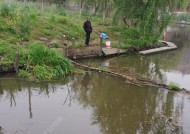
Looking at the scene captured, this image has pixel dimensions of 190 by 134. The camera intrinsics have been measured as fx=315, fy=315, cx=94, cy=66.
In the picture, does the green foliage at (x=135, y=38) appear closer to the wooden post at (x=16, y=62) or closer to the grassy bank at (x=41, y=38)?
the grassy bank at (x=41, y=38)

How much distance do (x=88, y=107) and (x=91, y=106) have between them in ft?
0.49

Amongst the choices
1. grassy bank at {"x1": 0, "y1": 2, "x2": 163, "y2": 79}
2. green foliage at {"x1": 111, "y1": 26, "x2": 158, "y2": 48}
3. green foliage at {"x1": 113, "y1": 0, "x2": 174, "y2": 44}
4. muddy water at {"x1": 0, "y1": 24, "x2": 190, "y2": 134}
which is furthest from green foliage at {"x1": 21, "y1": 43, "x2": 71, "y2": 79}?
green foliage at {"x1": 113, "y1": 0, "x2": 174, "y2": 44}

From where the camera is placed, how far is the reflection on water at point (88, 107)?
8.94 m

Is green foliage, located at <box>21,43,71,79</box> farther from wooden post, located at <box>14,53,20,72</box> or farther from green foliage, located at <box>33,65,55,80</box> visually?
wooden post, located at <box>14,53,20,72</box>

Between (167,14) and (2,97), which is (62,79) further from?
(167,14)

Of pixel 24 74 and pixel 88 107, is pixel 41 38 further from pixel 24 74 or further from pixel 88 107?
pixel 88 107

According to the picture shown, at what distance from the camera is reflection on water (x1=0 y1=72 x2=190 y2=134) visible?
894cm

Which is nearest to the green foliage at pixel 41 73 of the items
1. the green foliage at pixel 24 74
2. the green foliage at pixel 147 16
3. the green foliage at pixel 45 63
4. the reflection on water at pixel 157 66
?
the green foliage at pixel 45 63

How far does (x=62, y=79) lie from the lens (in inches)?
521

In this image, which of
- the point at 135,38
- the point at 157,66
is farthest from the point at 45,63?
the point at 135,38

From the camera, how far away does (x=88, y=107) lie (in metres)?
10.5

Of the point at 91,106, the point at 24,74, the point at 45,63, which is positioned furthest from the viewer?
the point at 45,63

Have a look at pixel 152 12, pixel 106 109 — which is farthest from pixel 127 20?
pixel 106 109

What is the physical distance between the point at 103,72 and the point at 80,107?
4.40 m
